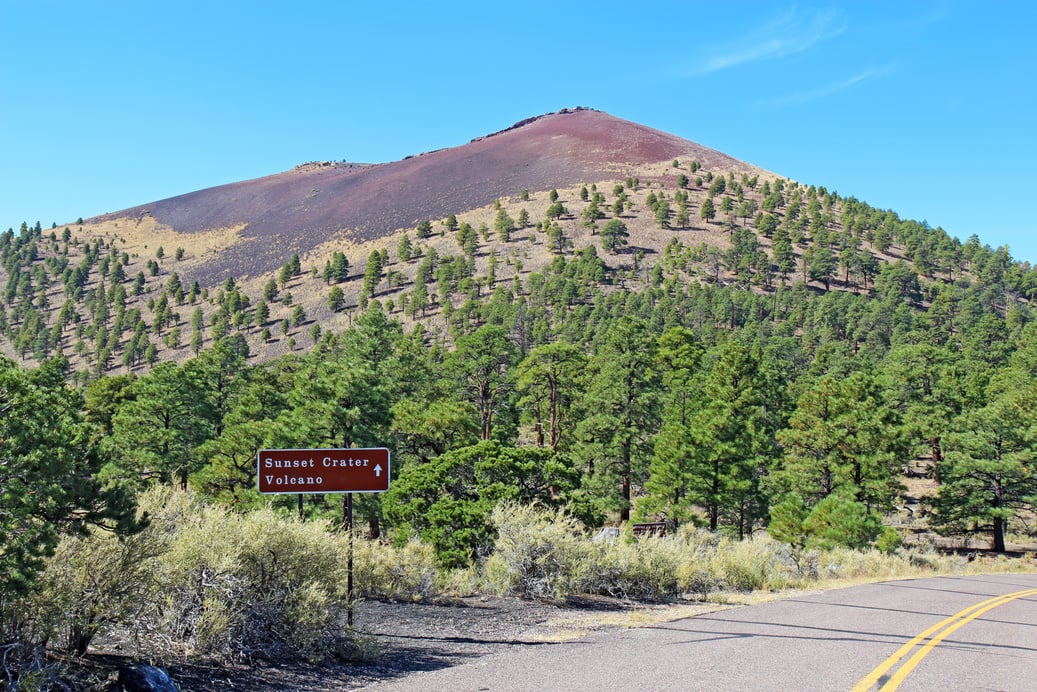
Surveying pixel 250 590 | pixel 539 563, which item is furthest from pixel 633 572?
pixel 250 590

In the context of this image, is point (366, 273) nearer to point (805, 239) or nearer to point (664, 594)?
point (805, 239)

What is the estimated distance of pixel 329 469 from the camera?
9.08 m

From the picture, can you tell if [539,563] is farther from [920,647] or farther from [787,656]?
[920,647]

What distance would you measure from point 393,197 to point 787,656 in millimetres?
167896

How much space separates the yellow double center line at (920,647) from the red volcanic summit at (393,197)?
431 feet

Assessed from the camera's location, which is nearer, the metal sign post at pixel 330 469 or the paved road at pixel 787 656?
the paved road at pixel 787 656

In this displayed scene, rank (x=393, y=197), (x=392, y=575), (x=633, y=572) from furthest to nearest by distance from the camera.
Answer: (x=393, y=197) → (x=633, y=572) → (x=392, y=575)

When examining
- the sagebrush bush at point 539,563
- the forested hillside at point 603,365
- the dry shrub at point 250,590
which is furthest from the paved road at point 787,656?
the forested hillside at point 603,365

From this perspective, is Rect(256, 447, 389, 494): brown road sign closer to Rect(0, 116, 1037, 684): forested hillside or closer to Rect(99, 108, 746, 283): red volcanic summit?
Rect(0, 116, 1037, 684): forested hillside

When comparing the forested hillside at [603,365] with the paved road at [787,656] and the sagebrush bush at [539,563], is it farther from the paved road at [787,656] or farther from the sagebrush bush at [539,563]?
the paved road at [787,656]

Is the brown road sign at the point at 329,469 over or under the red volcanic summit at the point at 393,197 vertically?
under

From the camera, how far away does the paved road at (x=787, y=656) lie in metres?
6.25

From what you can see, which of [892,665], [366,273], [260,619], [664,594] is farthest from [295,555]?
[366,273]

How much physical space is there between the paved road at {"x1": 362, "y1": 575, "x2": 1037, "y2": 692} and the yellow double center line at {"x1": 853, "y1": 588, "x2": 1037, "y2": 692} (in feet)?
0.04
